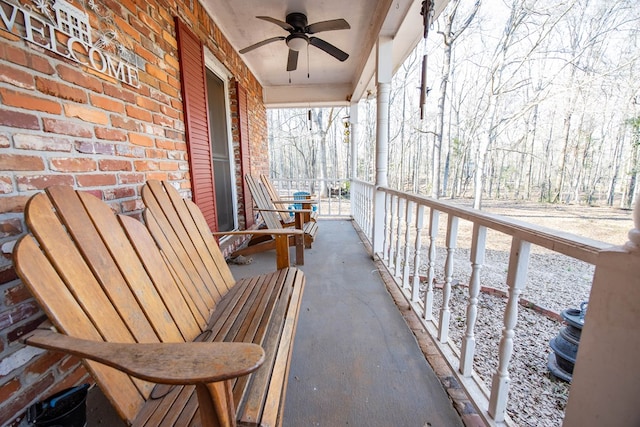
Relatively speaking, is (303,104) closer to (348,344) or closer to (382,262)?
(382,262)

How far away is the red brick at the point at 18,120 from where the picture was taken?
87 cm

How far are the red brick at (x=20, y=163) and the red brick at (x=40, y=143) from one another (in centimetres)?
4

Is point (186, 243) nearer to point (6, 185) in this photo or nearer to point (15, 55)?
point (6, 185)

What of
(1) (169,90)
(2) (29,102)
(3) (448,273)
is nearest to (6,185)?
(2) (29,102)

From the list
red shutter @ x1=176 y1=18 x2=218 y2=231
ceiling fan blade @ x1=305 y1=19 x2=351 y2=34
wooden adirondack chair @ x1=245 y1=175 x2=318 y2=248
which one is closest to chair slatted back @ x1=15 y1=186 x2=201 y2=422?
red shutter @ x1=176 y1=18 x2=218 y2=231

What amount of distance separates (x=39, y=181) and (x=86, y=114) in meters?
0.40

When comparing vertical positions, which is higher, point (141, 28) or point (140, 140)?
point (141, 28)

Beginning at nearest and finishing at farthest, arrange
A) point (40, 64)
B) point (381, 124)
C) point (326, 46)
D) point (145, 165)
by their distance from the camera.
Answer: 1. point (40, 64)
2. point (145, 165)
3. point (326, 46)
4. point (381, 124)

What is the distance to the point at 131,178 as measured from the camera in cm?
149

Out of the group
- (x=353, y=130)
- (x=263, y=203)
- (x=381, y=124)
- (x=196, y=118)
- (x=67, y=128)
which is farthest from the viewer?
(x=353, y=130)

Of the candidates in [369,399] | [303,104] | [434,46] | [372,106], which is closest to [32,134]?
[369,399]

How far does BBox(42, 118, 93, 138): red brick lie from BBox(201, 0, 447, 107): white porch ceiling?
2146 millimetres

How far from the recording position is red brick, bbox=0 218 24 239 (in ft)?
2.82

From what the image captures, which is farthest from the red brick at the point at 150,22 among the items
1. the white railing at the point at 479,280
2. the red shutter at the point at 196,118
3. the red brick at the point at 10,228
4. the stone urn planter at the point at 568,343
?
the stone urn planter at the point at 568,343
